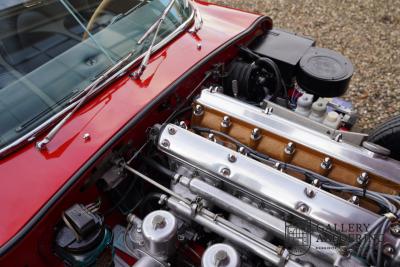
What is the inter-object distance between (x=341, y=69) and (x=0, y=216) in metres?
1.75

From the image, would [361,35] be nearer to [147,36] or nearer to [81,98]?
[147,36]

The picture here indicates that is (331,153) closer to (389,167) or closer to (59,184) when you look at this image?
(389,167)

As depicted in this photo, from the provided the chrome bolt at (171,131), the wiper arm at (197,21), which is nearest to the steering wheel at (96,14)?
the wiper arm at (197,21)

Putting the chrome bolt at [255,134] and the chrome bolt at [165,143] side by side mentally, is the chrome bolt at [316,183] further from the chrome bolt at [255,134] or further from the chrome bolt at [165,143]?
the chrome bolt at [165,143]

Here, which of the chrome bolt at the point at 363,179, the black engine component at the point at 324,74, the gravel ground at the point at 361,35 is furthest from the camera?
the gravel ground at the point at 361,35

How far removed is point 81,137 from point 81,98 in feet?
0.63

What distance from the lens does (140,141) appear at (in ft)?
5.22

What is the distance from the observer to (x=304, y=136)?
1.53 metres

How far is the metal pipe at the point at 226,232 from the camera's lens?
50.5 inches

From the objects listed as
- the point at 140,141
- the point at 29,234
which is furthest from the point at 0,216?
the point at 140,141

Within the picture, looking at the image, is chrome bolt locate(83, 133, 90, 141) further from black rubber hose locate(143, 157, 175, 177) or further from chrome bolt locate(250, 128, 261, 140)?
chrome bolt locate(250, 128, 261, 140)

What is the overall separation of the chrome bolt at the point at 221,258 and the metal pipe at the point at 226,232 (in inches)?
3.8

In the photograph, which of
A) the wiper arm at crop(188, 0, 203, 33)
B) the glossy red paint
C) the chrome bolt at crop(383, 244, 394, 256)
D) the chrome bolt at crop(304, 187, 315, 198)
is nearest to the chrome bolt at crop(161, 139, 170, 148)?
the glossy red paint

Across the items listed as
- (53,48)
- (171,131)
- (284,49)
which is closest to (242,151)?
(171,131)
